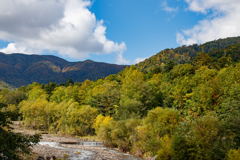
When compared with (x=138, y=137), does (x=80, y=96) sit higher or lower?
higher

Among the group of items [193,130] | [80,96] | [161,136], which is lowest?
[161,136]

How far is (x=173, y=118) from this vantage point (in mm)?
33781

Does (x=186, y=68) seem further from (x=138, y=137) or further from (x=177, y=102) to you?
(x=138, y=137)

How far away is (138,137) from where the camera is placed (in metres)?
37.6

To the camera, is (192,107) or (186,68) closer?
(192,107)

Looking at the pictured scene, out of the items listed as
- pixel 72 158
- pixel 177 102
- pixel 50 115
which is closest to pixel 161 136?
pixel 72 158

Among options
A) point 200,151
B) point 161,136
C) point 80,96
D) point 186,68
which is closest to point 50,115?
point 80,96

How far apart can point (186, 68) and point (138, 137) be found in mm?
44725

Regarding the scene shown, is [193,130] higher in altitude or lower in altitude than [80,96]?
lower

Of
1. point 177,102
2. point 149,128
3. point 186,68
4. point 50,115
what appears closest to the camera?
point 149,128

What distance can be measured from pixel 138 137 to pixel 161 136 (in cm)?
601

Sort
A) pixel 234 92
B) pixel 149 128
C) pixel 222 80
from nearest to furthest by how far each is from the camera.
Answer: pixel 149 128 → pixel 234 92 → pixel 222 80

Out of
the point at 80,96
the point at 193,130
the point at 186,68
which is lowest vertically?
the point at 193,130

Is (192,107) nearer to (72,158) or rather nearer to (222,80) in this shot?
(222,80)
